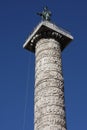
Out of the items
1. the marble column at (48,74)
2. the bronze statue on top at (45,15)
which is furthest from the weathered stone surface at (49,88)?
the bronze statue on top at (45,15)

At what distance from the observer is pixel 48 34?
419 inches

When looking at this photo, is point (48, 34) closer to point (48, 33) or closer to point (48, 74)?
point (48, 33)

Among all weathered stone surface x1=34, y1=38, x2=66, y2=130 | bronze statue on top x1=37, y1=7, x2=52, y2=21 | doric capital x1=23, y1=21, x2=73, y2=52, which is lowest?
weathered stone surface x1=34, y1=38, x2=66, y2=130

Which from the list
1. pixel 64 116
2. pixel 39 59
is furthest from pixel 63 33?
pixel 64 116

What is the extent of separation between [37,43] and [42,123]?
2.75 meters

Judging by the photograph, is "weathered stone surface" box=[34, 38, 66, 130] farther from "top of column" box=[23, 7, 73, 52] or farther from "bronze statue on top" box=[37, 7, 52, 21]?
"bronze statue on top" box=[37, 7, 52, 21]

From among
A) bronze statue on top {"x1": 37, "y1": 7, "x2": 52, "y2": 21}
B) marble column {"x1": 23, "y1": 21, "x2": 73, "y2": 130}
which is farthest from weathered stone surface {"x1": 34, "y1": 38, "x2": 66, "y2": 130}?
bronze statue on top {"x1": 37, "y1": 7, "x2": 52, "y2": 21}

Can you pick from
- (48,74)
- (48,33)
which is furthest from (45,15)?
(48,74)

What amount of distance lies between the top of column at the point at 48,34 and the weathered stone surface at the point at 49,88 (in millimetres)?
201

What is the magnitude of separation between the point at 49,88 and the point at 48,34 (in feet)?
6.45

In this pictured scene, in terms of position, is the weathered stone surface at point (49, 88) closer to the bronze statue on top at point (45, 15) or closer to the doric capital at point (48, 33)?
the doric capital at point (48, 33)

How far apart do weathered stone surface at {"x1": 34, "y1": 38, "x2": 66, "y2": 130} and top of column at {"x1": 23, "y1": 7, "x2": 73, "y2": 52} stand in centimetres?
20

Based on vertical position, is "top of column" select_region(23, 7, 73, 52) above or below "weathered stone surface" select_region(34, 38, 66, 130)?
above

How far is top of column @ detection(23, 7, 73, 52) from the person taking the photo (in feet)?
34.9
